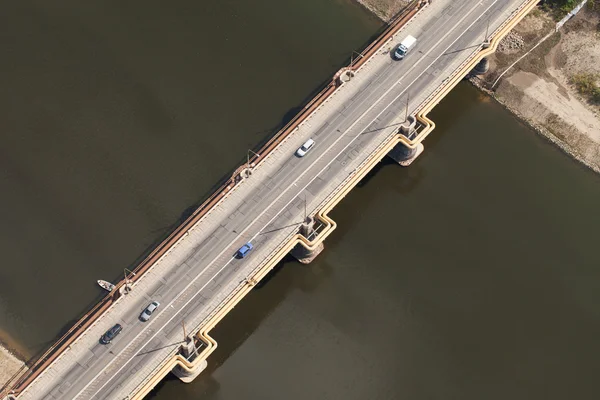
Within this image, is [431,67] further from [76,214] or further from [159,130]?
[76,214]

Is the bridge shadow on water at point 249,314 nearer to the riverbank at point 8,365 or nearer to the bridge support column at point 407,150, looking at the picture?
the riverbank at point 8,365

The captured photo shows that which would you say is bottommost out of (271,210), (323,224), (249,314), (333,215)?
(249,314)

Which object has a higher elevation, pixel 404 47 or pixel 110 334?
pixel 404 47

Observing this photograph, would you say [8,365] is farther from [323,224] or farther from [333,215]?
[333,215]

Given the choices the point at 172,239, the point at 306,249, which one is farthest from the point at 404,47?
the point at 172,239

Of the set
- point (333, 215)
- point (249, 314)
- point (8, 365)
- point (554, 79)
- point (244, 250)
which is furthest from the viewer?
point (554, 79)
